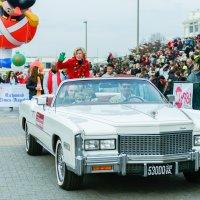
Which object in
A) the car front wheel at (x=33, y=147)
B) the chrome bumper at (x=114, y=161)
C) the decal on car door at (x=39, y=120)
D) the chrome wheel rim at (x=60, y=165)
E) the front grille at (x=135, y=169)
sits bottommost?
the car front wheel at (x=33, y=147)

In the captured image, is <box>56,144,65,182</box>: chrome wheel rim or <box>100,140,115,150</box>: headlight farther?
<box>56,144,65,182</box>: chrome wheel rim

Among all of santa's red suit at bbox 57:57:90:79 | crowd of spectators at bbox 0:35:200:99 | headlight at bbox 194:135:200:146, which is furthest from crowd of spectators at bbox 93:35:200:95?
headlight at bbox 194:135:200:146

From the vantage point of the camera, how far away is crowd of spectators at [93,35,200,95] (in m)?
15.6

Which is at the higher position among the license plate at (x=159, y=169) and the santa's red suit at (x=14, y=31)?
the santa's red suit at (x=14, y=31)

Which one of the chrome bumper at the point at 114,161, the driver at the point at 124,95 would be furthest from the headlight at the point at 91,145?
the driver at the point at 124,95

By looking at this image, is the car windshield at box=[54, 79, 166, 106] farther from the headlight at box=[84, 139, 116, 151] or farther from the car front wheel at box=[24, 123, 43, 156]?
the car front wheel at box=[24, 123, 43, 156]

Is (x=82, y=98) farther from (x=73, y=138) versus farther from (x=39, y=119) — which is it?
(x=73, y=138)

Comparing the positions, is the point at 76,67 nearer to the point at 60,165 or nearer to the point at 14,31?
the point at 60,165

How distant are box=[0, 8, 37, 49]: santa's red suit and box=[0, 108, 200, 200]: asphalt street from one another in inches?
651

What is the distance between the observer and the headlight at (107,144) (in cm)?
652

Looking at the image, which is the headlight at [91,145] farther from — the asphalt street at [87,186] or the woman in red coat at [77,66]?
the woman in red coat at [77,66]

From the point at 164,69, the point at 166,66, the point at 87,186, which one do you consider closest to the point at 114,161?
the point at 87,186

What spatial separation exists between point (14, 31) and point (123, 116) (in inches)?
→ 755

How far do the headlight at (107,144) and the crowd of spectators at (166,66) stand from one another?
5.59 meters
